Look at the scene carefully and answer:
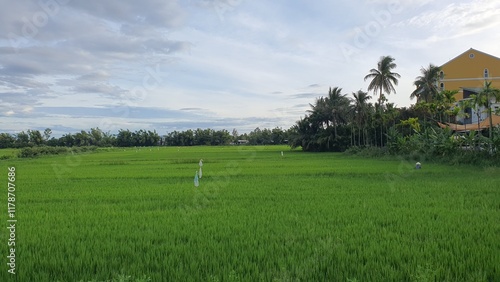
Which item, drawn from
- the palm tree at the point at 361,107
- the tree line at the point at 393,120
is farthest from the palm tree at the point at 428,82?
the palm tree at the point at 361,107

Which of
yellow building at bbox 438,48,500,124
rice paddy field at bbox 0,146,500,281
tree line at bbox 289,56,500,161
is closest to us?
rice paddy field at bbox 0,146,500,281

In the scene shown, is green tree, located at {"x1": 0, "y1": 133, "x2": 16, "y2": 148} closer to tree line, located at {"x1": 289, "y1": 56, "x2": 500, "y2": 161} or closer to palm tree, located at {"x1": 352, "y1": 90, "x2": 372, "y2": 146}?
tree line, located at {"x1": 289, "y1": 56, "x2": 500, "y2": 161}

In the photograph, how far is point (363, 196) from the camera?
10219mm

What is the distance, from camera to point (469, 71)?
4562cm

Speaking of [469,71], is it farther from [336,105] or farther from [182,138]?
[182,138]

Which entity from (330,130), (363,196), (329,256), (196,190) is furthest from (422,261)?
(330,130)

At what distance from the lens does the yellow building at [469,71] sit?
44.8 m

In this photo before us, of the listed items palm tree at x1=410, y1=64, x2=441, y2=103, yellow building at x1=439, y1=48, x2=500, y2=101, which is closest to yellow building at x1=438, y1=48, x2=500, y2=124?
yellow building at x1=439, y1=48, x2=500, y2=101

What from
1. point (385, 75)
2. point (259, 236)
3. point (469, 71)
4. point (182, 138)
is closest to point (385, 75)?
point (385, 75)

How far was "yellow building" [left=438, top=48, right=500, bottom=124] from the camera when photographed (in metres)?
44.8

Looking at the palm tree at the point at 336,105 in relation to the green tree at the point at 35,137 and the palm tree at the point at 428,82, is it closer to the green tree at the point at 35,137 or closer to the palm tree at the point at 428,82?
the palm tree at the point at 428,82

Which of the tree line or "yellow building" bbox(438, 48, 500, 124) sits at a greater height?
"yellow building" bbox(438, 48, 500, 124)

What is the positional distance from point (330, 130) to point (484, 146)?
2814 centimetres

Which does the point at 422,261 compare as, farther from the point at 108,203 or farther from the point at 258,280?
the point at 108,203
